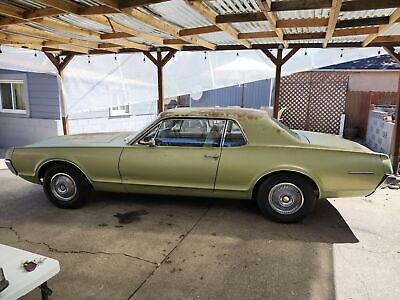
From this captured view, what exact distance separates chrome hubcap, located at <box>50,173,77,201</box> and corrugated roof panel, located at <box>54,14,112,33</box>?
228 centimetres

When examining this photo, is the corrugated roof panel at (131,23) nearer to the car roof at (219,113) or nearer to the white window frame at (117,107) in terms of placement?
the car roof at (219,113)

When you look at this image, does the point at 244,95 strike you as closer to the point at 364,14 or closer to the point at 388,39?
the point at 388,39

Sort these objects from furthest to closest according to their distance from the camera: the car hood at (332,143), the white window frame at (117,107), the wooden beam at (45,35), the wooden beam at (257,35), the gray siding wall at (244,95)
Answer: the gray siding wall at (244,95)
the white window frame at (117,107)
the wooden beam at (257,35)
the wooden beam at (45,35)
the car hood at (332,143)

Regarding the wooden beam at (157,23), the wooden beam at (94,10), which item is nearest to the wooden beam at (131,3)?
the wooden beam at (157,23)

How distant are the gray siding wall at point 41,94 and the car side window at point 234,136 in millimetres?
6370

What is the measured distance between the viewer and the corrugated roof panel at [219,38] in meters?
5.68

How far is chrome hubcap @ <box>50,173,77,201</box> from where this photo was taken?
14.6ft

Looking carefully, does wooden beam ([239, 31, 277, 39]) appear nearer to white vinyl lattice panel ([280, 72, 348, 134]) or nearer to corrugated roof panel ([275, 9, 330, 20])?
corrugated roof panel ([275, 9, 330, 20])

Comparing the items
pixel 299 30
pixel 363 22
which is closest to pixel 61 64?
pixel 299 30

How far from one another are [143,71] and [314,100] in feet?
22.0

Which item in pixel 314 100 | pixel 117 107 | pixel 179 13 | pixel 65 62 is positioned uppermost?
pixel 179 13

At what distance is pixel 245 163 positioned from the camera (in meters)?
3.93

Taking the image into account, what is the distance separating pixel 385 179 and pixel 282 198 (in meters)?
1.20

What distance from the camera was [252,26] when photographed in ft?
16.5
